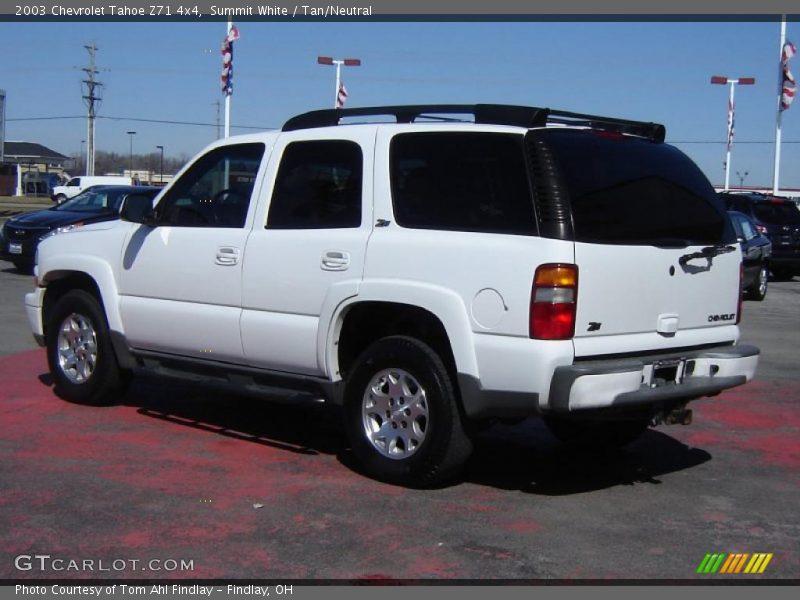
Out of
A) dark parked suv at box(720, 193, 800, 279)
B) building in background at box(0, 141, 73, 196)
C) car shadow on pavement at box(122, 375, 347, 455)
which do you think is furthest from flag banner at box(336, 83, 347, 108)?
building in background at box(0, 141, 73, 196)

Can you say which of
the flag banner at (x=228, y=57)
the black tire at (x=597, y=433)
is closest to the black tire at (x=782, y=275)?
the flag banner at (x=228, y=57)

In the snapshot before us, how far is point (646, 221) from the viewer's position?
5.82 metres

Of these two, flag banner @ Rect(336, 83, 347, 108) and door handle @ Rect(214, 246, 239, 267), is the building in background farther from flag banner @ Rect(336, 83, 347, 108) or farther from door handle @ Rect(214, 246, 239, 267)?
door handle @ Rect(214, 246, 239, 267)

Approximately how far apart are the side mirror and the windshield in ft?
38.0

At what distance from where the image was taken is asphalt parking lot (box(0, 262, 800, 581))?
4777mm

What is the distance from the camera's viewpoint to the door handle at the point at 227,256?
22.1 ft

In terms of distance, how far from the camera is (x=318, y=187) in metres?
6.59

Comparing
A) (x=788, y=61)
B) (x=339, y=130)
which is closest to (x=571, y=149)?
(x=339, y=130)

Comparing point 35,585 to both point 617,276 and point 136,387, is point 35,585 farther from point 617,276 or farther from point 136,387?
point 136,387

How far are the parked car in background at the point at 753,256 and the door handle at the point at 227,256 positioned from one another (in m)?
12.8

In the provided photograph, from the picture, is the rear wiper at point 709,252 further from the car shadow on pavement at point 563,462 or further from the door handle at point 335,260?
the door handle at point 335,260

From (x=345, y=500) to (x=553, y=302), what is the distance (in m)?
1.60

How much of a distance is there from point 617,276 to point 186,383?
3.17 metres

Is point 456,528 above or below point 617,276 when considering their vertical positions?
below
